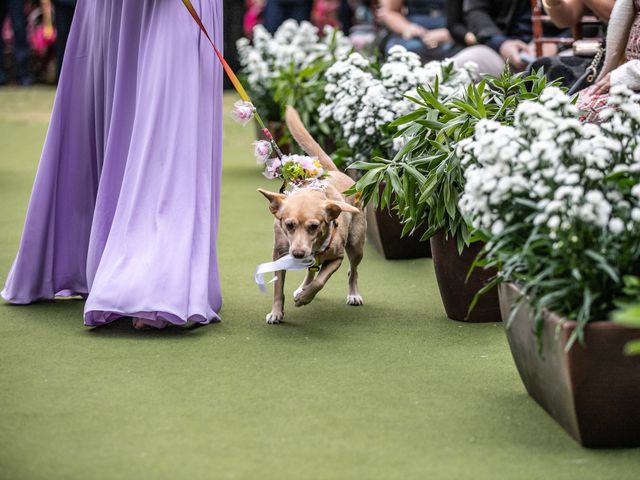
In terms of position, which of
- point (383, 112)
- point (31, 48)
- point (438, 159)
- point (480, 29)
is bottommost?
point (31, 48)

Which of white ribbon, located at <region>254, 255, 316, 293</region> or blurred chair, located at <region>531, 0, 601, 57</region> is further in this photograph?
blurred chair, located at <region>531, 0, 601, 57</region>

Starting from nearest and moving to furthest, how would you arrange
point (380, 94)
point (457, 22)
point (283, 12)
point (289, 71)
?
1. point (380, 94)
2. point (457, 22)
3. point (289, 71)
4. point (283, 12)

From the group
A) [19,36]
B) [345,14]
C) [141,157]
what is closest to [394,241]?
[141,157]

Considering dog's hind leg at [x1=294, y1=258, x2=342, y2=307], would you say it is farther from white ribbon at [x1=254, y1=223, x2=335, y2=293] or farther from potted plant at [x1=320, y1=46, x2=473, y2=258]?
potted plant at [x1=320, y1=46, x2=473, y2=258]

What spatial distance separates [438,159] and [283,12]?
1116cm

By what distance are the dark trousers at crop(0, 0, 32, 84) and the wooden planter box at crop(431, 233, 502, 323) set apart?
11556 mm

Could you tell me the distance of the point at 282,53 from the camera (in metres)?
8.73

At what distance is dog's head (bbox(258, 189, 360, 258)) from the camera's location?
4.21 metres

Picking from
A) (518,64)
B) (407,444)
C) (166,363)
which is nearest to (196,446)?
(407,444)

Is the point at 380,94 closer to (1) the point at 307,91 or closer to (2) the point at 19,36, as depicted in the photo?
(1) the point at 307,91

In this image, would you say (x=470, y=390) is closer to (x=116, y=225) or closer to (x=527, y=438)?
(x=527, y=438)

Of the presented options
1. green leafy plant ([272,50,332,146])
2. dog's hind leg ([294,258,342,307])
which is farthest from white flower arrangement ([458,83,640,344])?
green leafy plant ([272,50,332,146])

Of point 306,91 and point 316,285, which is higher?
point 306,91

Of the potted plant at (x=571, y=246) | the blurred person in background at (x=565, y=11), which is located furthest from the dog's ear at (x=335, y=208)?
the blurred person in background at (x=565, y=11)
